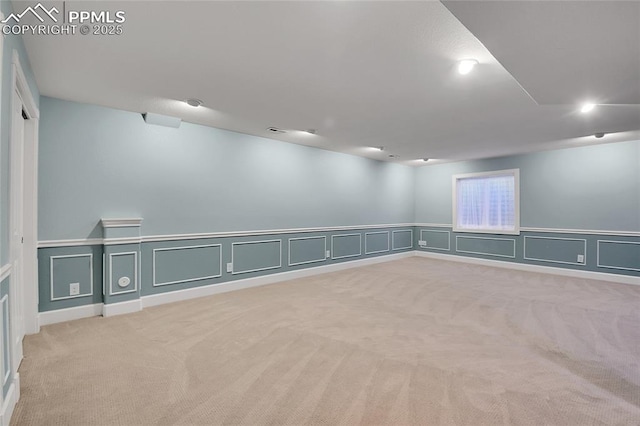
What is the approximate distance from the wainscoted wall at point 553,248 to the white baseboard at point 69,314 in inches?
270

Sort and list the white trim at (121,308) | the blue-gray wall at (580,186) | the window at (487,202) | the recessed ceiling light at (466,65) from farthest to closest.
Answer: the window at (487,202)
the blue-gray wall at (580,186)
the white trim at (121,308)
the recessed ceiling light at (466,65)

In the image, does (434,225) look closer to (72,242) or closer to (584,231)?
(584,231)

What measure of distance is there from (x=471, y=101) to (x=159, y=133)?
369cm

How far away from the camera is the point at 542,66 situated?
1919 millimetres

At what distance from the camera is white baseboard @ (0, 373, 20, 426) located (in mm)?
1651

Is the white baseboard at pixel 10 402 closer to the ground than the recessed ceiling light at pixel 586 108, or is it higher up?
closer to the ground

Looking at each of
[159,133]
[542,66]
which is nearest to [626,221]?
[542,66]

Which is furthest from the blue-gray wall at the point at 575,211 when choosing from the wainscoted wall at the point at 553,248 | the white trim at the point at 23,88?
the white trim at the point at 23,88

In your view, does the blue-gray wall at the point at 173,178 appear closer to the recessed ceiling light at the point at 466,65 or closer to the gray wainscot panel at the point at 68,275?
the gray wainscot panel at the point at 68,275

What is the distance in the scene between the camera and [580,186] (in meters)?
5.72

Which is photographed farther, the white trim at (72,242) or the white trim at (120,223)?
the white trim at (120,223)

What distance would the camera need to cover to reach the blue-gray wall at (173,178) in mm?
3439

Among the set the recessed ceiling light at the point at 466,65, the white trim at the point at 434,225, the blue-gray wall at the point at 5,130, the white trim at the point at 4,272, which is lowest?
the white trim at the point at 4,272

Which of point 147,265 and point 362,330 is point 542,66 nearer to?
point 362,330
